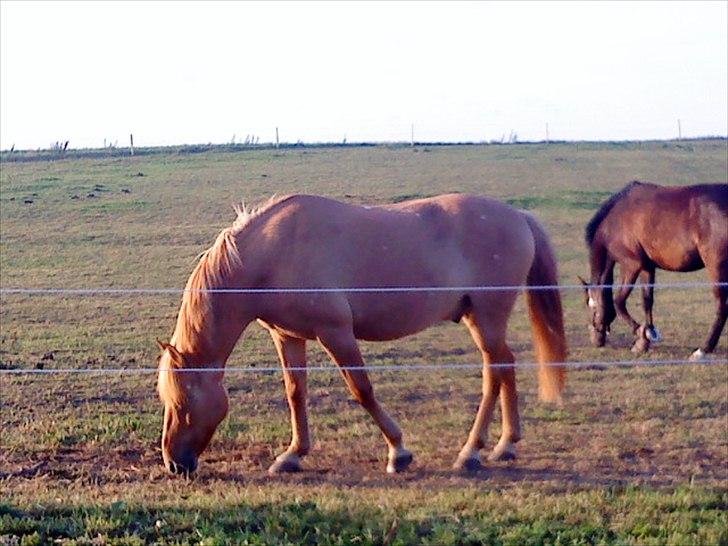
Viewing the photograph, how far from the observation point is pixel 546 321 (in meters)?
6.80

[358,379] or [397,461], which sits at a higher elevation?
[358,379]

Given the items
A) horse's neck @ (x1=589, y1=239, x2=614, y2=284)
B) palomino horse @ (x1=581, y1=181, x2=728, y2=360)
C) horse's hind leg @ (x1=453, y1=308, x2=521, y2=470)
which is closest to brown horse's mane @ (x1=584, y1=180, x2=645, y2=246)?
palomino horse @ (x1=581, y1=181, x2=728, y2=360)

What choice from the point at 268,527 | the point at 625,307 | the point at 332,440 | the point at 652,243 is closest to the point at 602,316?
the point at 625,307

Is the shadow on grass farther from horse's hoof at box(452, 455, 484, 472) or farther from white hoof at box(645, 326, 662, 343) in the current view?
white hoof at box(645, 326, 662, 343)

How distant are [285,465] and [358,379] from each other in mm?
732

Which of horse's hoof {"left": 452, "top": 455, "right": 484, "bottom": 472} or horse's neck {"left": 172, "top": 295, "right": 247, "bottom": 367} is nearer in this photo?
horse's neck {"left": 172, "top": 295, "right": 247, "bottom": 367}

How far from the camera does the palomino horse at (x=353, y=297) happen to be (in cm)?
593

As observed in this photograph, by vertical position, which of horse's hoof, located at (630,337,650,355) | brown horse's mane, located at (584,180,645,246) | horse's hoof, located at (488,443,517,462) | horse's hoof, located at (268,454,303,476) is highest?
brown horse's mane, located at (584,180,645,246)

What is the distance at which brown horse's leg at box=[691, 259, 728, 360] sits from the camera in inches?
394

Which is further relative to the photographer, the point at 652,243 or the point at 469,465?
the point at 652,243

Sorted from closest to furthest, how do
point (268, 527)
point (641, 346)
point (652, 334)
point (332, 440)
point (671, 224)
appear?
point (268, 527)
point (332, 440)
point (641, 346)
point (652, 334)
point (671, 224)

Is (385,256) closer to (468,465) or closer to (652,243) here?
(468,465)

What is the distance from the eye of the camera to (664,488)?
5484 mm

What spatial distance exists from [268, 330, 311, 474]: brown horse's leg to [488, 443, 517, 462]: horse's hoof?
1250 millimetres
